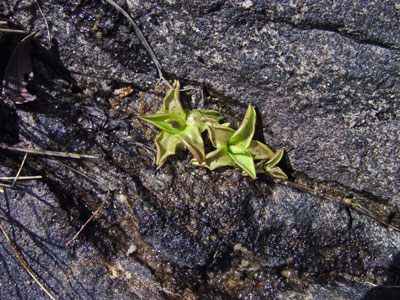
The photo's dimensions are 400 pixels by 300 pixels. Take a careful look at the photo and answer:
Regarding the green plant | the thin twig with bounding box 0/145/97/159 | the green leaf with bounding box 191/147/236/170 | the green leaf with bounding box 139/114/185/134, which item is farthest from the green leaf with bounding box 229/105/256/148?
the thin twig with bounding box 0/145/97/159

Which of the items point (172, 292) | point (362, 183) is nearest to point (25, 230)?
point (172, 292)

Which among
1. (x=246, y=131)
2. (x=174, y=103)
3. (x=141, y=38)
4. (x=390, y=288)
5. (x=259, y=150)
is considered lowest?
(x=390, y=288)

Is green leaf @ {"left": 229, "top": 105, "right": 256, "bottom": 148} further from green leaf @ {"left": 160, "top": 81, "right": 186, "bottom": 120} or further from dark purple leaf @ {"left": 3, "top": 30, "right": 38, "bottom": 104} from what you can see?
dark purple leaf @ {"left": 3, "top": 30, "right": 38, "bottom": 104}

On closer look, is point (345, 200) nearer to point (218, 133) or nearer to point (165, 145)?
point (218, 133)

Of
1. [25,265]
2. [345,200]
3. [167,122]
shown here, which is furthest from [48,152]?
[345,200]

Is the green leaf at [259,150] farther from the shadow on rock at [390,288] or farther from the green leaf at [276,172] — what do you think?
the shadow on rock at [390,288]

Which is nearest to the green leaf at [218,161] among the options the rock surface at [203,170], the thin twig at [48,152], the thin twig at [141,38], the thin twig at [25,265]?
the rock surface at [203,170]

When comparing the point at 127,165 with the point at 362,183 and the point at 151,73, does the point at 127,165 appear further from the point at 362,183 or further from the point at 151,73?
the point at 362,183

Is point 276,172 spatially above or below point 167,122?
below
